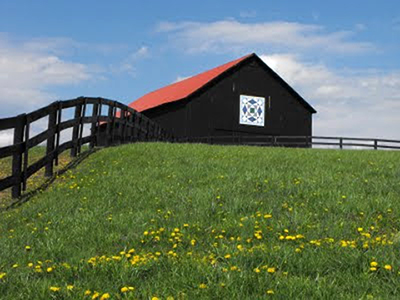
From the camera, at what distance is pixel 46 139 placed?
40.3 feet

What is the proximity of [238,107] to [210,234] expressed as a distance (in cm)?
3051

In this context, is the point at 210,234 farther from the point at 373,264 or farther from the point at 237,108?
the point at 237,108

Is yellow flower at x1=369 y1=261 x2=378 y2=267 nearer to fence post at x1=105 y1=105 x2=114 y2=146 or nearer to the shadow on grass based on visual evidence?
the shadow on grass

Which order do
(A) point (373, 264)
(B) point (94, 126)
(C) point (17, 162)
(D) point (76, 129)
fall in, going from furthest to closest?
(B) point (94, 126) < (D) point (76, 129) < (C) point (17, 162) < (A) point (373, 264)

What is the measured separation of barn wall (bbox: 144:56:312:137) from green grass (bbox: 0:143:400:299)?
2306 centimetres

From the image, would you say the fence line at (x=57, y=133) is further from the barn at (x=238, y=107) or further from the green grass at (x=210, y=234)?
the barn at (x=238, y=107)

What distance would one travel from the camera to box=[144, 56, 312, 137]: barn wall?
116ft

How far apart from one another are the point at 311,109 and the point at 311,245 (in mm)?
35058

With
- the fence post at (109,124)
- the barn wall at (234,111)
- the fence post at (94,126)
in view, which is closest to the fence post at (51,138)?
the fence post at (94,126)

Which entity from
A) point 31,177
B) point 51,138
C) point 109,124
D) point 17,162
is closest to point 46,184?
point 17,162

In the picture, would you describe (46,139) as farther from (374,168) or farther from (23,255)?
(374,168)

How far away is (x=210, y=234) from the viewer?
6.64m

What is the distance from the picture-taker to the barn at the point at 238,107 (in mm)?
35281

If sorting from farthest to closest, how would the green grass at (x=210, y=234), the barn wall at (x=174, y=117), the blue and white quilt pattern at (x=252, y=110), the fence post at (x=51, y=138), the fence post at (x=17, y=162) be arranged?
1. the blue and white quilt pattern at (x=252, y=110)
2. the barn wall at (x=174, y=117)
3. the fence post at (x=51, y=138)
4. the fence post at (x=17, y=162)
5. the green grass at (x=210, y=234)
